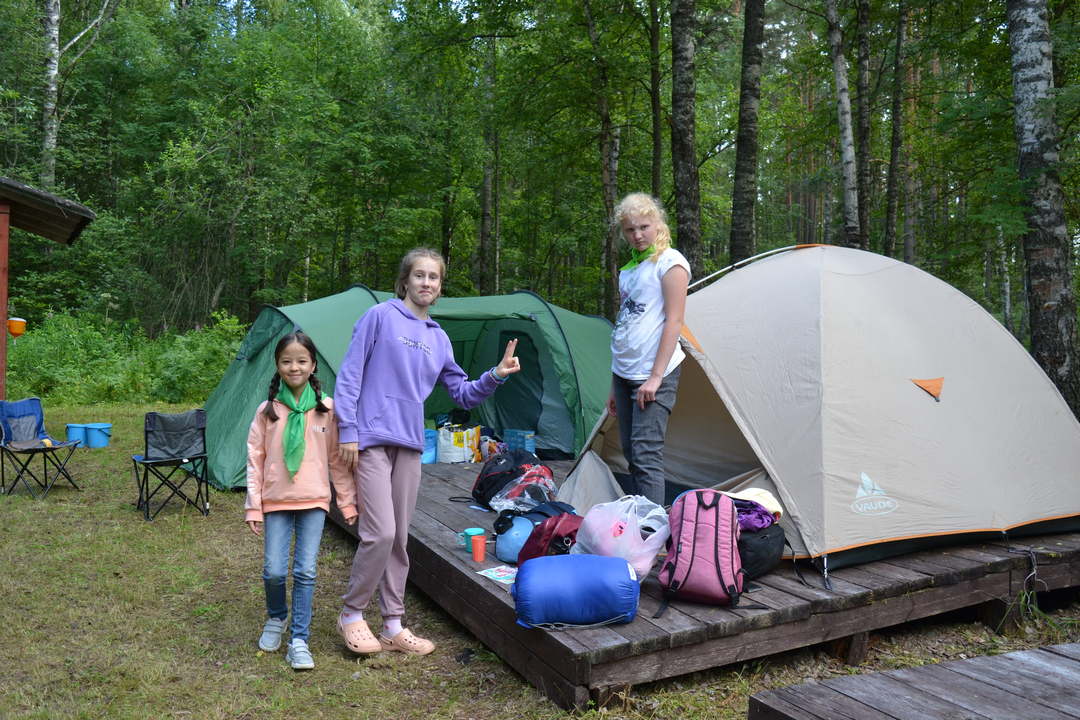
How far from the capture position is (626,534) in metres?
3.40

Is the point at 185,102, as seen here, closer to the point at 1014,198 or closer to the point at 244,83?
the point at 244,83

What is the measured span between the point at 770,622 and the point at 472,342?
234 inches

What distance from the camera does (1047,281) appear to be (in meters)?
5.16

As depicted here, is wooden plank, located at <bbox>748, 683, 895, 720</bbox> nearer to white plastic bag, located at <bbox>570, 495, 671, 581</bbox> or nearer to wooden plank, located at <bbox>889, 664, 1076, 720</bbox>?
wooden plank, located at <bbox>889, 664, 1076, 720</bbox>

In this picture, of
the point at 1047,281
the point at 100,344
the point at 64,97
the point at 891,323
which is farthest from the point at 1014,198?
the point at 64,97

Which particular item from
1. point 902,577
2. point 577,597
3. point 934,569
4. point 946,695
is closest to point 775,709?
point 946,695

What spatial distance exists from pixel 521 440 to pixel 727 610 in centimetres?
410

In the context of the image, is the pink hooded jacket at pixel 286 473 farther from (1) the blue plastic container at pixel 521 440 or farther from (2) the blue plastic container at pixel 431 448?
(1) the blue plastic container at pixel 521 440

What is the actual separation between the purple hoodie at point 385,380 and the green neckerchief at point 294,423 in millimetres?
197

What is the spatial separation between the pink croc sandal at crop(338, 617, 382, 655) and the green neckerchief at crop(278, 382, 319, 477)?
0.75m

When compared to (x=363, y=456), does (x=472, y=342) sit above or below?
above

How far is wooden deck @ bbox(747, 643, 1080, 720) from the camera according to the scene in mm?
1664

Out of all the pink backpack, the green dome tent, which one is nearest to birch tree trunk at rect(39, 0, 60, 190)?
the green dome tent

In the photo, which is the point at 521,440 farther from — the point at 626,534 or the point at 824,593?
the point at 824,593
